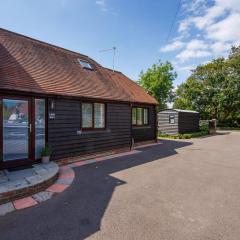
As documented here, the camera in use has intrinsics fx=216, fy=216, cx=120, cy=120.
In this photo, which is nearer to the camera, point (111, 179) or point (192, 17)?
point (111, 179)

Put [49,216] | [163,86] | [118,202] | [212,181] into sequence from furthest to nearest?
[163,86], [212,181], [118,202], [49,216]

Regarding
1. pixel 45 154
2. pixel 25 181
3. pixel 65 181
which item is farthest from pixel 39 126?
pixel 25 181

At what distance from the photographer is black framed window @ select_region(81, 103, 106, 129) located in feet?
30.0

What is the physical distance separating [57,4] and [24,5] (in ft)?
4.56

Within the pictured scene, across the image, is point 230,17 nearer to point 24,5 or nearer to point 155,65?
point 24,5

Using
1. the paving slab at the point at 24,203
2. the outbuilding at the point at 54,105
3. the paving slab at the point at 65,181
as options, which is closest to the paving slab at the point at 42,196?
the paving slab at the point at 24,203

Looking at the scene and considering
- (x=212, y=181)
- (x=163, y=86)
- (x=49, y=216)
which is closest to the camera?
(x=49, y=216)

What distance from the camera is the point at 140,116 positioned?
13.8 m

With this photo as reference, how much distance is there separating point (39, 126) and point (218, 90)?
85.2 feet

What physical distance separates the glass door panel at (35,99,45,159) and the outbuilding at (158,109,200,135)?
44.7ft

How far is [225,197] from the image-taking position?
4.96 meters

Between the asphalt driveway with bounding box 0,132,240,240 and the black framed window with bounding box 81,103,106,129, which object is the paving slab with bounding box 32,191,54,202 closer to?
the asphalt driveway with bounding box 0,132,240,240

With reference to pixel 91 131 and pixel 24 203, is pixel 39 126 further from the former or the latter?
pixel 24 203

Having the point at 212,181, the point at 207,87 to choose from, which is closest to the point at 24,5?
the point at 212,181
